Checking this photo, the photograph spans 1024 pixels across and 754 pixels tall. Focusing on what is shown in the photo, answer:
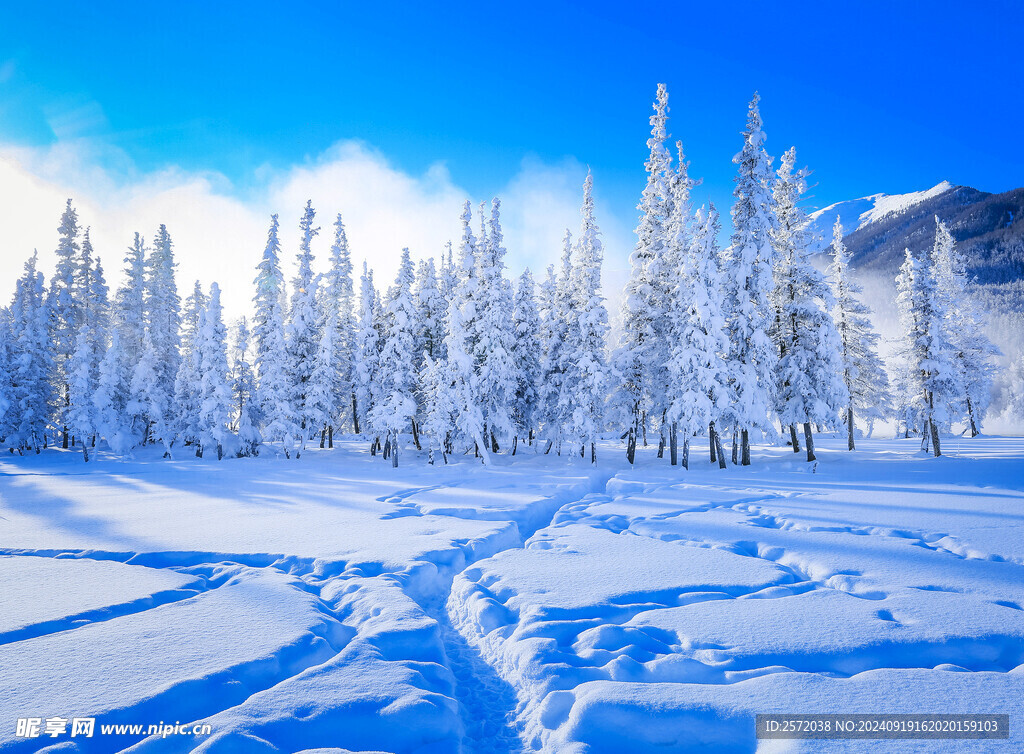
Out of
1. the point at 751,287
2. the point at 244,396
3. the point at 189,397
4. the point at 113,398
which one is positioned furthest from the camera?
the point at 244,396

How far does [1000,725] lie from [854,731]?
130 centimetres

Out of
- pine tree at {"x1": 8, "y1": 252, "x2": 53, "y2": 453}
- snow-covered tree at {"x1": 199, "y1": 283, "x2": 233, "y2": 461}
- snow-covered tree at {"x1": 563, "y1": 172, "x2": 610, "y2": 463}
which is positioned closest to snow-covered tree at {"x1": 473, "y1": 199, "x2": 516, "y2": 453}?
snow-covered tree at {"x1": 563, "y1": 172, "x2": 610, "y2": 463}

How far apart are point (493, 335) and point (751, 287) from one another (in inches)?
638

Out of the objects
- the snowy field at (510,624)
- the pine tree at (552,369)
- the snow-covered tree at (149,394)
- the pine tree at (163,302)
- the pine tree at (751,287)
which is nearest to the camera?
the snowy field at (510,624)

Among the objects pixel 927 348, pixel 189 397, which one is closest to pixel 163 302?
pixel 189 397

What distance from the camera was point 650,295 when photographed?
29422 mm

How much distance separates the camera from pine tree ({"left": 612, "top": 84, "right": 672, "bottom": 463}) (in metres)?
29.3

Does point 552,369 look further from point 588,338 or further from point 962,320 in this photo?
point 962,320

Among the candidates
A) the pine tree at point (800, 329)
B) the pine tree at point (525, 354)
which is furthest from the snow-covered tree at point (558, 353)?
the pine tree at point (800, 329)

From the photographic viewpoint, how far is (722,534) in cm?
1203

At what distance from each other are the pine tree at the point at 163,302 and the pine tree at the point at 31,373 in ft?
25.6

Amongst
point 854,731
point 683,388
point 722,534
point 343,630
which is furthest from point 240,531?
point 683,388

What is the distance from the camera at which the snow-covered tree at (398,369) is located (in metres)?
31.9

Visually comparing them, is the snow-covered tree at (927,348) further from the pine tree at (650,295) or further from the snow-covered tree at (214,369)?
the snow-covered tree at (214,369)
